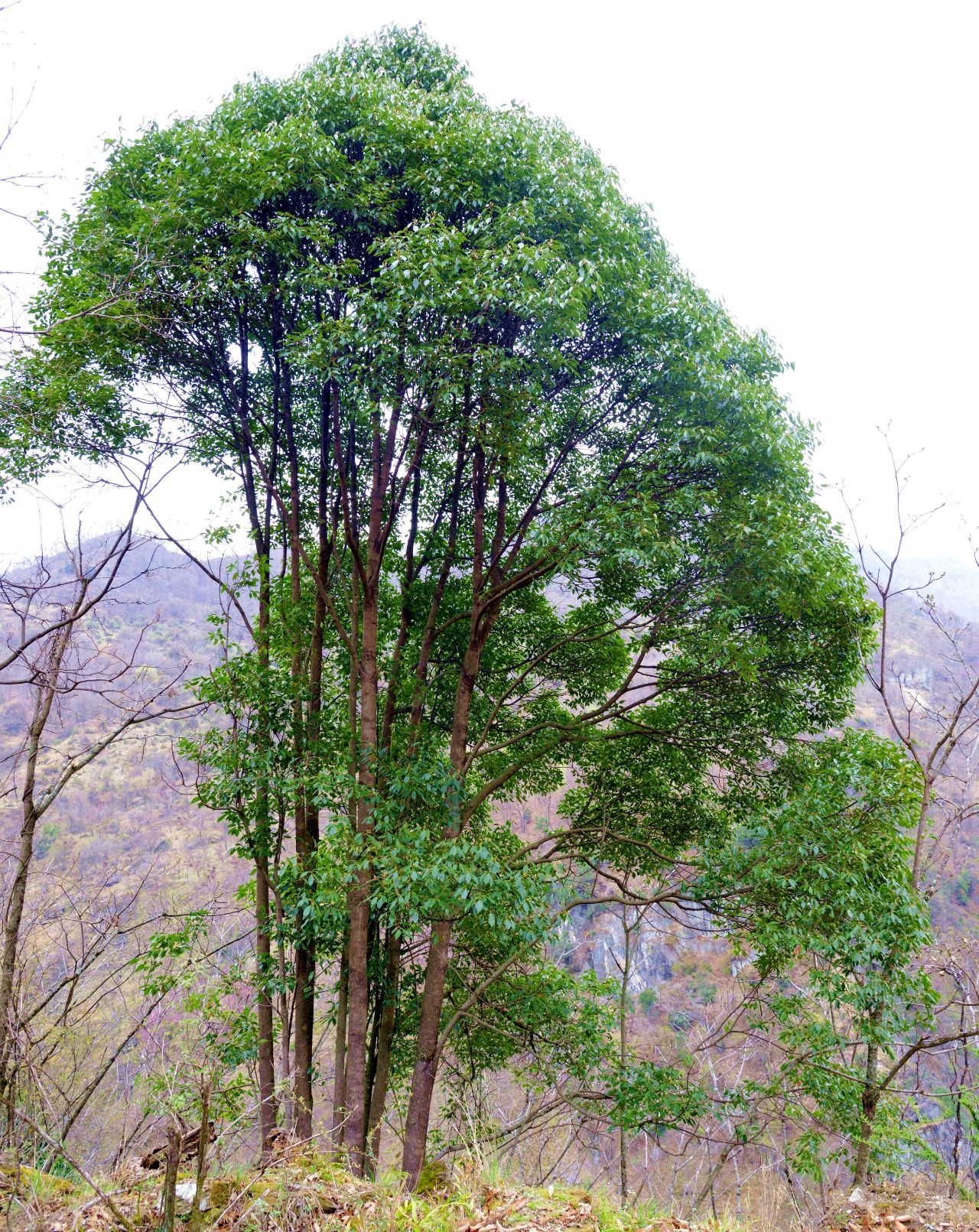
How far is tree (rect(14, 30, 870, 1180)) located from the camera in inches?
268

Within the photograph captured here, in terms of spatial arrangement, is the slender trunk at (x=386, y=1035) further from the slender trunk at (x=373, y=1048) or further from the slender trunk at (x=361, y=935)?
the slender trunk at (x=361, y=935)

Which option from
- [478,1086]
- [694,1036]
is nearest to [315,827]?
[478,1086]

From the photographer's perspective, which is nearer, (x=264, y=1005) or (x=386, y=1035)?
(x=264, y=1005)

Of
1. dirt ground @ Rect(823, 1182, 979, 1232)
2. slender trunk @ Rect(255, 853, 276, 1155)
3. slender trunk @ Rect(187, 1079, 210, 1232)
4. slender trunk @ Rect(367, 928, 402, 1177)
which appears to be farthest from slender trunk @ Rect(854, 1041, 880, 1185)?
slender trunk @ Rect(187, 1079, 210, 1232)

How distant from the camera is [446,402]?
7.25 metres

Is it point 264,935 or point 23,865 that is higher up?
point 23,865

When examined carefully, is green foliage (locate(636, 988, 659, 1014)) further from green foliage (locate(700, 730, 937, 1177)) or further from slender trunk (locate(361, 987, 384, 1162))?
green foliage (locate(700, 730, 937, 1177))

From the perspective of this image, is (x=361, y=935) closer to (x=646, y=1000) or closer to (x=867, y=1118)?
(x=867, y=1118)

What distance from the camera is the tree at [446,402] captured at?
680 cm

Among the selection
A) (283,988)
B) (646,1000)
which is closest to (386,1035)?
(283,988)

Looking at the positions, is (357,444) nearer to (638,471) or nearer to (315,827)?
(638,471)

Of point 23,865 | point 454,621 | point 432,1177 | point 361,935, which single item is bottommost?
point 432,1177

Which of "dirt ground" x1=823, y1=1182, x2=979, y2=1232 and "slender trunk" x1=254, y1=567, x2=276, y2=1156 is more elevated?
"slender trunk" x1=254, y1=567, x2=276, y2=1156

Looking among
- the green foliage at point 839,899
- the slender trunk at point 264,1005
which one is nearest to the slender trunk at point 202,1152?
the slender trunk at point 264,1005
